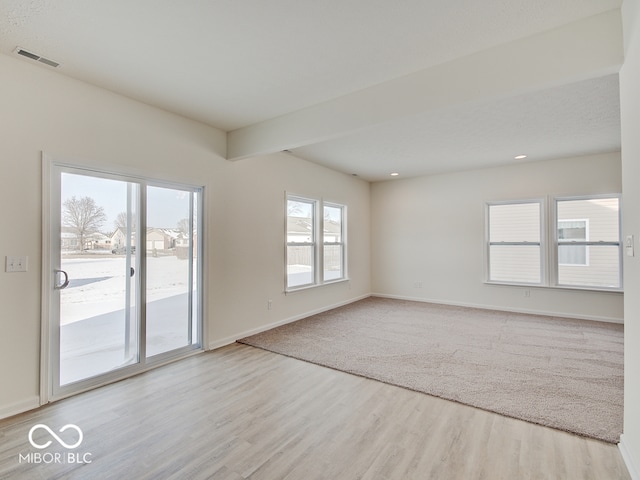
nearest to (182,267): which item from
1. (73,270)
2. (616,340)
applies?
(73,270)

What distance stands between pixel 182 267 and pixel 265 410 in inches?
75.5

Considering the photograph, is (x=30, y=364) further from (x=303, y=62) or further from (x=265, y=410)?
(x=303, y=62)

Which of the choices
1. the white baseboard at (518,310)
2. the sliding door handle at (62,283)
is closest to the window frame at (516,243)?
the white baseboard at (518,310)

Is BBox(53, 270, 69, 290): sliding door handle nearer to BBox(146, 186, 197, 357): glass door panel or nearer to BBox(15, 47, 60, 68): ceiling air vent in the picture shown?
BBox(146, 186, 197, 357): glass door panel

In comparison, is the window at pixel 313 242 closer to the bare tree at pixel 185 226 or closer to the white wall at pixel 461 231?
the white wall at pixel 461 231

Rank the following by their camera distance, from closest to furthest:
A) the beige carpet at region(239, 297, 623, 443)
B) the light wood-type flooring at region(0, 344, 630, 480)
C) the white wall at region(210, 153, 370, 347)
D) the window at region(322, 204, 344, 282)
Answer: the light wood-type flooring at region(0, 344, 630, 480) → the beige carpet at region(239, 297, 623, 443) → the white wall at region(210, 153, 370, 347) → the window at region(322, 204, 344, 282)

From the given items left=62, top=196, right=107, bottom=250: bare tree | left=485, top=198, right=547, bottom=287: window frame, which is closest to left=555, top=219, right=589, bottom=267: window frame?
left=485, top=198, right=547, bottom=287: window frame

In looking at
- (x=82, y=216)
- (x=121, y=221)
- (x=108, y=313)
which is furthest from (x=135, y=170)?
(x=108, y=313)

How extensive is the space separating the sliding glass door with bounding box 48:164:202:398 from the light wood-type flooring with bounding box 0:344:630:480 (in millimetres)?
351

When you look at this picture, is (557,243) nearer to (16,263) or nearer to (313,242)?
(313,242)

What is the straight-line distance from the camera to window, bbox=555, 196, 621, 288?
16.1ft

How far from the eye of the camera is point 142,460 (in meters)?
1.87

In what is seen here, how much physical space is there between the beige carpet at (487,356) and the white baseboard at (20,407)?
2004mm

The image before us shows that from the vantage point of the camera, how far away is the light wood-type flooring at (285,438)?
179cm
